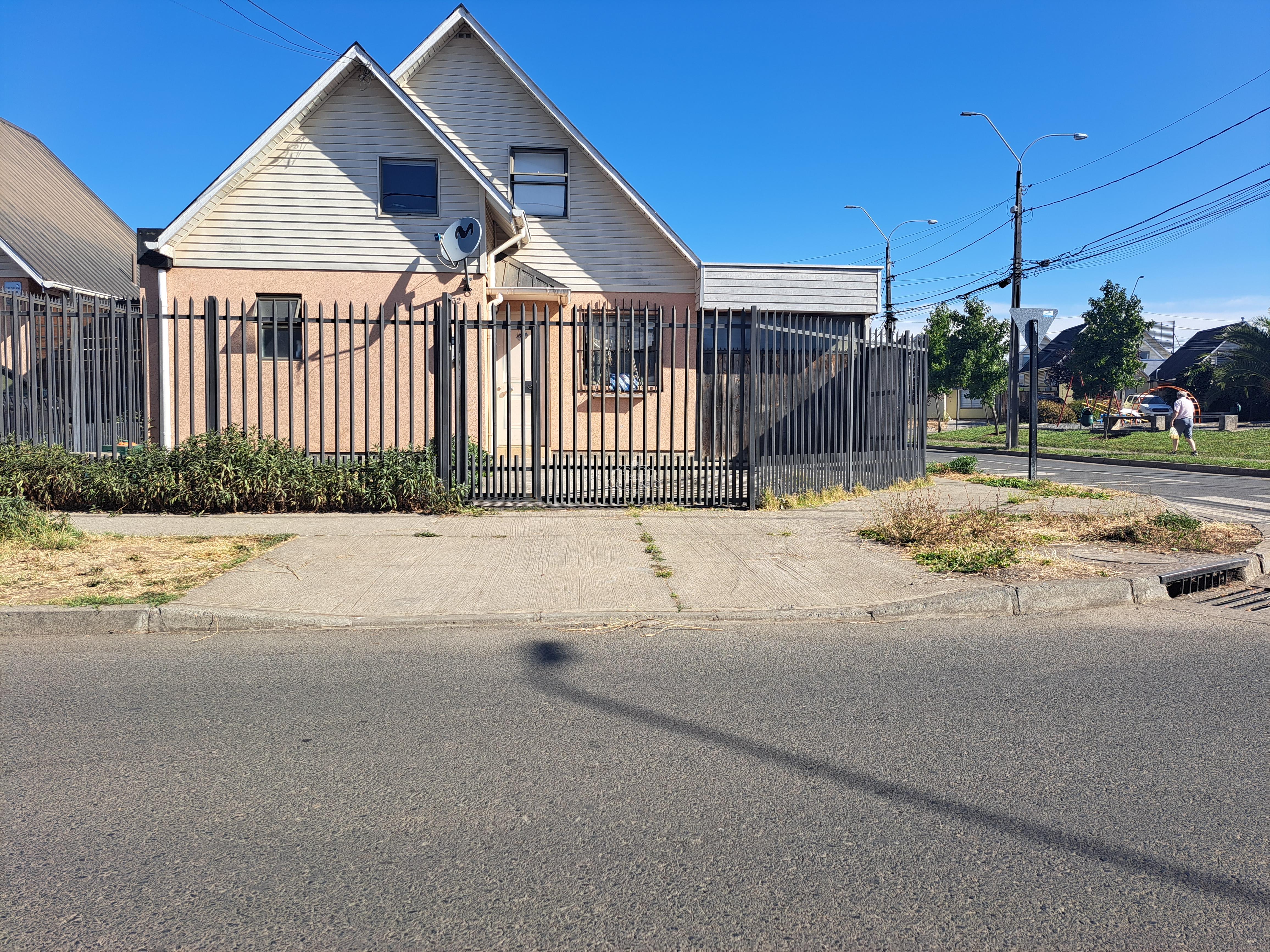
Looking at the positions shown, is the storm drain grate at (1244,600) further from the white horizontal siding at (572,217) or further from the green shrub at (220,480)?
the white horizontal siding at (572,217)

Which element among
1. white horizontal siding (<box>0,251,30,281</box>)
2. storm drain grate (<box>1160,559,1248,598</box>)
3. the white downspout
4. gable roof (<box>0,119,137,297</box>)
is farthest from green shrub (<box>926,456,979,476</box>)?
white horizontal siding (<box>0,251,30,281</box>)

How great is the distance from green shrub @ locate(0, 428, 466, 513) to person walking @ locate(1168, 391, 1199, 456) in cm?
2245

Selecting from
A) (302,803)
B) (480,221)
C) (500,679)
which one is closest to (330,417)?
(480,221)


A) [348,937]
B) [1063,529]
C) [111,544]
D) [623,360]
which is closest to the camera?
[348,937]

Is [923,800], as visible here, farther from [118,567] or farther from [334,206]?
[334,206]

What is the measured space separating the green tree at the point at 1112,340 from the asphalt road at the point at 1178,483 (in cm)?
1289

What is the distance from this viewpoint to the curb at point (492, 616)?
5918 mm

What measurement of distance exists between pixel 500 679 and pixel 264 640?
186 cm

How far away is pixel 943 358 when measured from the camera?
4219 cm

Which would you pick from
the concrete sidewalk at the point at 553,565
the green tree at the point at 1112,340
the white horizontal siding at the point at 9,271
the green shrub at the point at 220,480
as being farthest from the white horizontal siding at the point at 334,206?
the green tree at the point at 1112,340

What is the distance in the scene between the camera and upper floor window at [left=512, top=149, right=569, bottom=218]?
18266mm

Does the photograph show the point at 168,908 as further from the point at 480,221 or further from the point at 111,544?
the point at 480,221

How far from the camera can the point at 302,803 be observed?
342 cm

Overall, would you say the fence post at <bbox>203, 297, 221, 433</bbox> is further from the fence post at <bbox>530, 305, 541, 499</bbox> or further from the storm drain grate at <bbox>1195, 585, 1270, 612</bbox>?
the storm drain grate at <bbox>1195, 585, 1270, 612</bbox>
